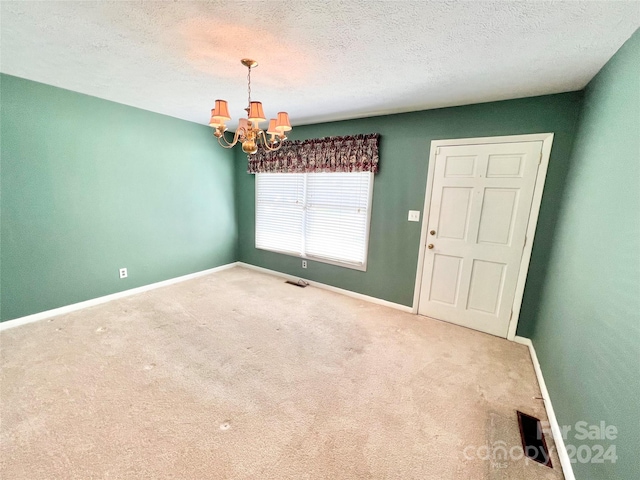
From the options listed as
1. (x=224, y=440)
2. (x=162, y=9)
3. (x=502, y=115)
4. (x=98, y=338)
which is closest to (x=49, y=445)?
(x=224, y=440)

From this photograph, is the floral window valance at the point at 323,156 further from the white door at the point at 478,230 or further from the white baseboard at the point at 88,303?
the white baseboard at the point at 88,303

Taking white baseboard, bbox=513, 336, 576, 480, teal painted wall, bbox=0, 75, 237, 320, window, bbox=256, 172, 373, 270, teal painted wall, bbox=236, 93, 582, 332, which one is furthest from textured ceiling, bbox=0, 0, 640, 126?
white baseboard, bbox=513, 336, 576, 480

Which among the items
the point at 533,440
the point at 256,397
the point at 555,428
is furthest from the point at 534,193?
the point at 256,397

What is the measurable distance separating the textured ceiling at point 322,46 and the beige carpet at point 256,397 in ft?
7.65

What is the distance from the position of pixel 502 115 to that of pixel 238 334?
335 cm

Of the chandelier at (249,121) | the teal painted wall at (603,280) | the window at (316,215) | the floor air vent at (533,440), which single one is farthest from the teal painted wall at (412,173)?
the chandelier at (249,121)

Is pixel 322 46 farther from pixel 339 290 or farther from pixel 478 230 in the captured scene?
pixel 339 290

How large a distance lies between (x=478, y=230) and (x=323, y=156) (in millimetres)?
2082

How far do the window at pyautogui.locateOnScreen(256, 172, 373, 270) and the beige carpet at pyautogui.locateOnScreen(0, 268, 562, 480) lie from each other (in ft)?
3.48

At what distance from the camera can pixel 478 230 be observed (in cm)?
264

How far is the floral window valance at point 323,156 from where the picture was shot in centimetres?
313

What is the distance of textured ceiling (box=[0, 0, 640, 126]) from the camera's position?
1.31m

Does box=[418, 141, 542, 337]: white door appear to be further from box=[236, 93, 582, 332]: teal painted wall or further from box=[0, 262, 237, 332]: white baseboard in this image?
box=[0, 262, 237, 332]: white baseboard

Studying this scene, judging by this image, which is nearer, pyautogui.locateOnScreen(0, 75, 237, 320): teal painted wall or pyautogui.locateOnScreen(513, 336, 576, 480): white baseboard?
pyautogui.locateOnScreen(513, 336, 576, 480): white baseboard
